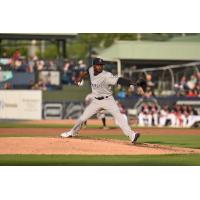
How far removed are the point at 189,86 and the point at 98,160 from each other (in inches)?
647

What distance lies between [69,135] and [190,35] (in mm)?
17926

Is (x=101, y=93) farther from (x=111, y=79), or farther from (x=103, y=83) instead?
(x=111, y=79)

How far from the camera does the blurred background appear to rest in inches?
1025

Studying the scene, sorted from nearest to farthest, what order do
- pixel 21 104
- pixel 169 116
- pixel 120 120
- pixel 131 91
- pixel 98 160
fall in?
pixel 98 160, pixel 120 120, pixel 169 116, pixel 21 104, pixel 131 91

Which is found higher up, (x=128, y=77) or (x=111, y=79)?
(x=128, y=77)

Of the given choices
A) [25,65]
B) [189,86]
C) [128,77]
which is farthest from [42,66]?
[189,86]

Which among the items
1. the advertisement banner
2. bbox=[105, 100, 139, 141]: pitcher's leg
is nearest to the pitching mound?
bbox=[105, 100, 139, 141]: pitcher's leg

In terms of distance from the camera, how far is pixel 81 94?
28.1 m

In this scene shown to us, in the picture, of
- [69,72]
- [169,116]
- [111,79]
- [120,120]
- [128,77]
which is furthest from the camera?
[128,77]

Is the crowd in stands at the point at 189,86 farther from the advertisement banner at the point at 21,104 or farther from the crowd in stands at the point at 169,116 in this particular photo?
the advertisement banner at the point at 21,104

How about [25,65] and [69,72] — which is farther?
[69,72]

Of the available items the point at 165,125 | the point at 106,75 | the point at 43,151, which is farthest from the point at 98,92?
the point at 165,125

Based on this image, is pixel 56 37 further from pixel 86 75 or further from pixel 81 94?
pixel 86 75

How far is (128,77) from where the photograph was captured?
2942 cm
